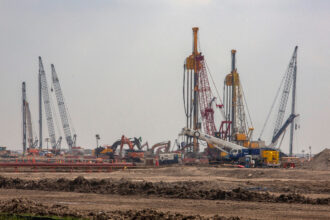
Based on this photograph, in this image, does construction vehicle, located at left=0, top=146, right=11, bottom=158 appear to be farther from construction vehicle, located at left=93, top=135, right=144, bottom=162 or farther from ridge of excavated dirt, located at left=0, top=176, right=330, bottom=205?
ridge of excavated dirt, located at left=0, top=176, right=330, bottom=205

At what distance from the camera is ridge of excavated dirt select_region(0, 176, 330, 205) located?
27609mm

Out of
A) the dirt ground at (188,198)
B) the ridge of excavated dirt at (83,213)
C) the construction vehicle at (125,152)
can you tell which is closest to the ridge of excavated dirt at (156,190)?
the dirt ground at (188,198)

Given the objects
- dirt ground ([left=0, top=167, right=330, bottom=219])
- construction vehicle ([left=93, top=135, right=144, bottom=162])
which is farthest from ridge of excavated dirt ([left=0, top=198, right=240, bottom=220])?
construction vehicle ([left=93, top=135, right=144, bottom=162])

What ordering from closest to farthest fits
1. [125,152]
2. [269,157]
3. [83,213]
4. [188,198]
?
[83,213]
[188,198]
[269,157]
[125,152]

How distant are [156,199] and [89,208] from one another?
18.1ft

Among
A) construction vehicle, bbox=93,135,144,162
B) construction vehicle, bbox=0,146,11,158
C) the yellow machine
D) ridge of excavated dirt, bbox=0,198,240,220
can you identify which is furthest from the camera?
construction vehicle, bbox=0,146,11,158

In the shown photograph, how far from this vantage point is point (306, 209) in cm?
2416

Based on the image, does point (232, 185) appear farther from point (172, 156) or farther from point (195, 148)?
point (195, 148)

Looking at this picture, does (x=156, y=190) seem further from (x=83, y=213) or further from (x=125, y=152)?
(x=125, y=152)

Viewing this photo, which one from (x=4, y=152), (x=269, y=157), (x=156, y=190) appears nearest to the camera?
(x=156, y=190)

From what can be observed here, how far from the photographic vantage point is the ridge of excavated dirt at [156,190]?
2761cm

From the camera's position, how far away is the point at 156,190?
31.8 meters

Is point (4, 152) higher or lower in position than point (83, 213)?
higher

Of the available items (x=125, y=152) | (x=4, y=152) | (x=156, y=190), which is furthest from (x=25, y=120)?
(x=156, y=190)
